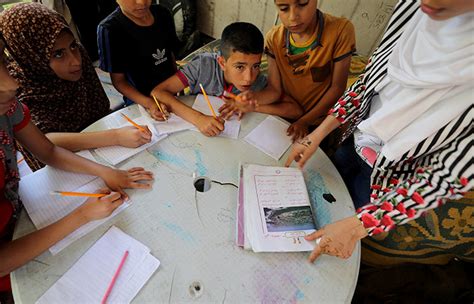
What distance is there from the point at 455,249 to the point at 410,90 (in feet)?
3.57

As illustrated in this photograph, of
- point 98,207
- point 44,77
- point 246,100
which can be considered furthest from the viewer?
point 44,77

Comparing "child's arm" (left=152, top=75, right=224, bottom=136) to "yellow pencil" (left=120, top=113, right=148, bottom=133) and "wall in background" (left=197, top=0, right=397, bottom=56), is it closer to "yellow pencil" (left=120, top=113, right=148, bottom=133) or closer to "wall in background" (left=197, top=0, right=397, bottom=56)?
"yellow pencil" (left=120, top=113, right=148, bottom=133)

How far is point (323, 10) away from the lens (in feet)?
8.00

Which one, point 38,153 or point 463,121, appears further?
point 38,153

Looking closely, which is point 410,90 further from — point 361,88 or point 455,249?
point 455,249

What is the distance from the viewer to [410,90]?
A: 84cm

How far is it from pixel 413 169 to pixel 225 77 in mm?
952

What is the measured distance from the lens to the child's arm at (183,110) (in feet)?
4.09

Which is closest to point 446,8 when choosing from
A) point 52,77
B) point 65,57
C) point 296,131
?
point 296,131

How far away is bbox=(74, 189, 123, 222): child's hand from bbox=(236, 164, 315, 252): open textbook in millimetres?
415

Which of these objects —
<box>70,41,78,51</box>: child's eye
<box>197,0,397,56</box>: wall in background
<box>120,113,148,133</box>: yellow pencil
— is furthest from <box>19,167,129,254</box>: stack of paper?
<box>197,0,397,56</box>: wall in background

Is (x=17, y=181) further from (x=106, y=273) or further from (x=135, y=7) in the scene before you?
(x=135, y=7)

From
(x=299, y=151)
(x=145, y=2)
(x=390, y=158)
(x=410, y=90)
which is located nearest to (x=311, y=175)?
(x=299, y=151)

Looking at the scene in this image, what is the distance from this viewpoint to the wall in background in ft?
7.34
